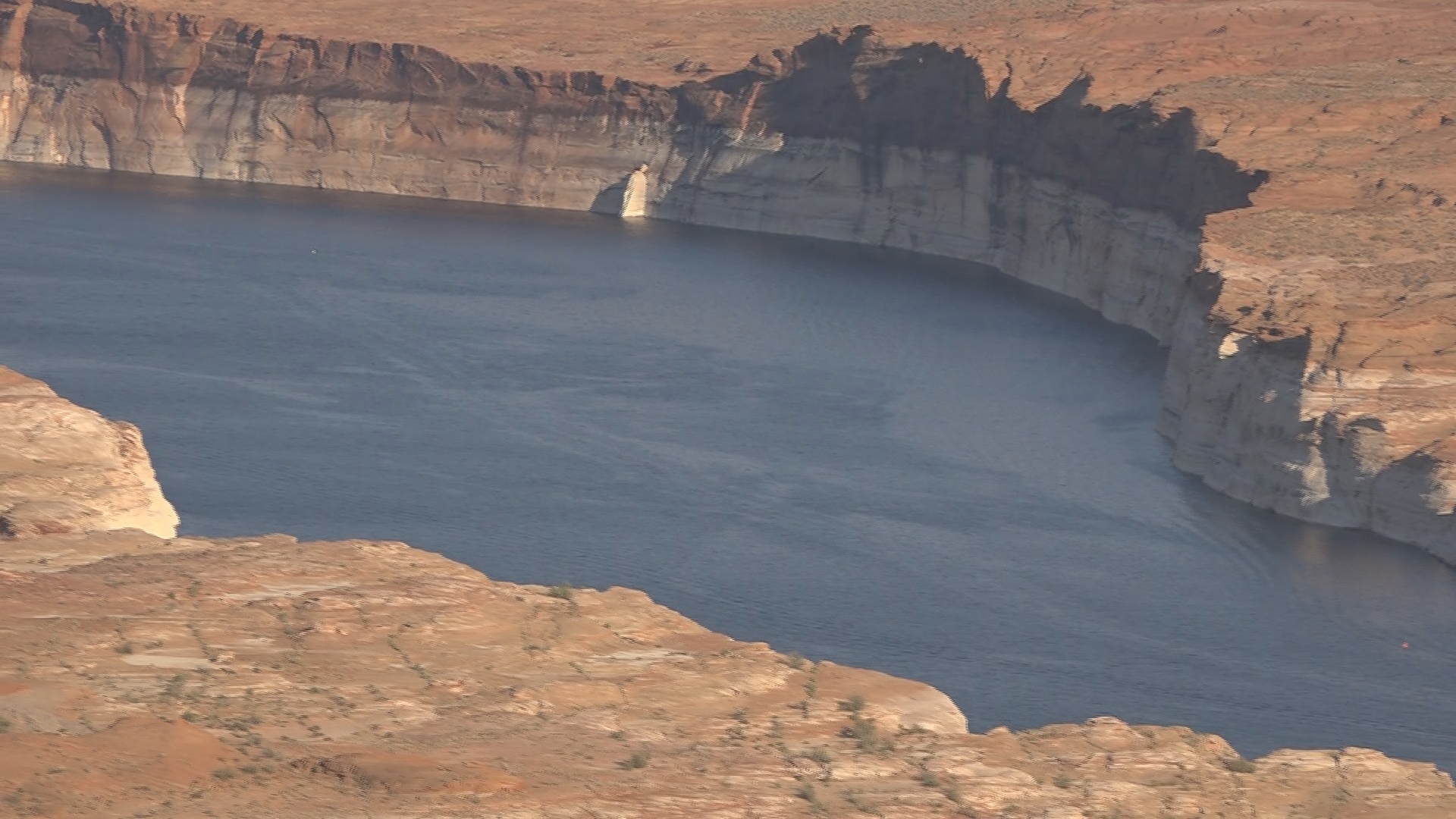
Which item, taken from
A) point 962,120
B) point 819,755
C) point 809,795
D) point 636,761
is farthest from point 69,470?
point 962,120

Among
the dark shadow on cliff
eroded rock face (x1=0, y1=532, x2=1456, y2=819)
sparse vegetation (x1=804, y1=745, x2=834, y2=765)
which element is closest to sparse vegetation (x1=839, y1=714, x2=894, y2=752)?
eroded rock face (x1=0, y1=532, x2=1456, y2=819)

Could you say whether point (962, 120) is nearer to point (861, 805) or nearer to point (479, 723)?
point (479, 723)

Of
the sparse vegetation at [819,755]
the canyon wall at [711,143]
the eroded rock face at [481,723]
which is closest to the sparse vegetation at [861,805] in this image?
the eroded rock face at [481,723]

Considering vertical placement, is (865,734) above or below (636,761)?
below

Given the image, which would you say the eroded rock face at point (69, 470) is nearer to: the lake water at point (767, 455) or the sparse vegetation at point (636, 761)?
the lake water at point (767, 455)

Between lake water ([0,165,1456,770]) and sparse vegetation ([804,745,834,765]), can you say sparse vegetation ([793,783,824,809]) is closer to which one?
sparse vegetation ([804,745,834,765])

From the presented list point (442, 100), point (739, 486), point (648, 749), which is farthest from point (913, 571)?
point (442, 100)
